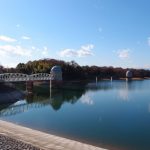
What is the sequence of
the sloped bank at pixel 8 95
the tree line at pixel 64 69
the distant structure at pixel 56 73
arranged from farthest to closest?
1. the tree line at pixel 64 69
2. the distant structure at pixel 56 73
3. the sloped bank at pixel 8 95

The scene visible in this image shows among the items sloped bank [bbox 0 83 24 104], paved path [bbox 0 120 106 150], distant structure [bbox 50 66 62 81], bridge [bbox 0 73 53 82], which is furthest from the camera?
distant structure [bbox 50 66 62 81]

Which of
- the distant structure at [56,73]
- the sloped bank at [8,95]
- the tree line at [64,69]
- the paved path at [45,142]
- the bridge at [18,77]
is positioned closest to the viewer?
the paved path at [45,142]

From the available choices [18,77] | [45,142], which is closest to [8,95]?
[18,77]

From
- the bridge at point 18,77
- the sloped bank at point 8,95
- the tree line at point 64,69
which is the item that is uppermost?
the tree line at point 64,69

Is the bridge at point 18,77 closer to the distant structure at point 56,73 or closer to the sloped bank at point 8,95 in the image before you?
the distant structure at point 56,73

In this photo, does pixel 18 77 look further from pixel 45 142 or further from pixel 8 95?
pixel 45 142

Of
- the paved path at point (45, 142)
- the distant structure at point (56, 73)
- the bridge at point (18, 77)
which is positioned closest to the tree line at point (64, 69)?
the distant structure at point (56, 73)

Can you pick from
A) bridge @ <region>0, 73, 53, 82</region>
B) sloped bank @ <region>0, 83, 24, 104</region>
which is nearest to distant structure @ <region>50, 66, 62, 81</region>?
bridge @ <region>0, 73, 53, 82</region>

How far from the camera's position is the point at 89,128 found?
76.8 ft

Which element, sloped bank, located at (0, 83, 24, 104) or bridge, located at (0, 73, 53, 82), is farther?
bridge, located at (0, 73, 53, 82)

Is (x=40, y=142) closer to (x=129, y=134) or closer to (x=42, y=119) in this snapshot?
(x=129, y=134)

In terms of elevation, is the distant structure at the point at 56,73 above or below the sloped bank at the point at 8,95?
above

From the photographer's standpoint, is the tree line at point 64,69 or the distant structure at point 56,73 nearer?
the distant structure at point 56,73

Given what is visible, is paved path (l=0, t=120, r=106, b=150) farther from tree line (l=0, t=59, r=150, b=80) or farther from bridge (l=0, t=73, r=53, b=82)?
tree line (l=0, t=59, r=150, b=80)
